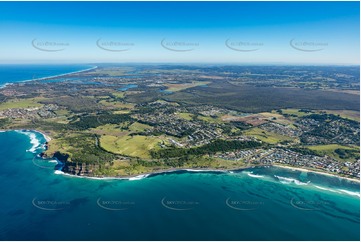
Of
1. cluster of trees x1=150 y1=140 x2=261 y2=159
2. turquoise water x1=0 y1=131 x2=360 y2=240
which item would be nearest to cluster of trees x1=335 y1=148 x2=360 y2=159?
turquoise water x1=0 y1=131 x2=360 y2=240

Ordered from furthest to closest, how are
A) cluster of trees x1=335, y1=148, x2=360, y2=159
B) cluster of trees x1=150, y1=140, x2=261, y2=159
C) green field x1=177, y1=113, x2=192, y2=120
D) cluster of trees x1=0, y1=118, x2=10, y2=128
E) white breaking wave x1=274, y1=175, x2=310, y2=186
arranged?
green field x1=177, y1=113, x2=192, y2=120, cluster of trees x1=0, y1=118, x2=10, y2=128, cluster of trees x1=150, y1=140, x2=261, y2=159, cluster of trees x1=335, y1=148, x2=360, y2=159, white breaking wave x1=274, y1=175, x2=310, y2=186

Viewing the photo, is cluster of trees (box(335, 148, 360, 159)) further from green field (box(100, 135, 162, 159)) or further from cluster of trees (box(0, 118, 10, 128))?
cluster of trees (box(0, 118, 10, 128))

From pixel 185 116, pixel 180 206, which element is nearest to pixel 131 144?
pixel 180 206

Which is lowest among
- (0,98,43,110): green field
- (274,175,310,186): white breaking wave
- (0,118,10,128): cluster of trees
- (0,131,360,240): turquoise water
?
(0,131,360,240): turquoise water

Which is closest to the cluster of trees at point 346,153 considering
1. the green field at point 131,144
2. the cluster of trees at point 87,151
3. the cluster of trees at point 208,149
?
the cluster of trees at point 208,149

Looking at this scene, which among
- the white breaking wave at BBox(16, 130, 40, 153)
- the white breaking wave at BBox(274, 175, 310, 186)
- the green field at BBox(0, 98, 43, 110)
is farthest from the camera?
the green field at BBox(0, 98, 43, 110)

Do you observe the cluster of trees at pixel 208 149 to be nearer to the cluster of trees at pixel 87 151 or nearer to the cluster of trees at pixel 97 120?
the cluster of trees at pixel 87 151

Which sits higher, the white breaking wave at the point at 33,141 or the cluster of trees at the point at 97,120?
the cluster of trees at the point at 97,120
